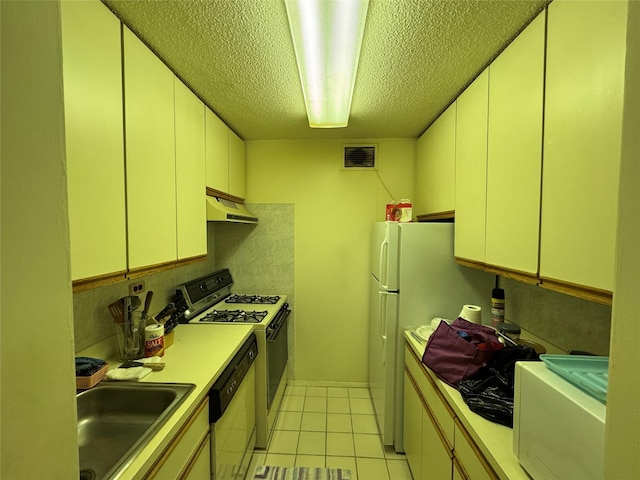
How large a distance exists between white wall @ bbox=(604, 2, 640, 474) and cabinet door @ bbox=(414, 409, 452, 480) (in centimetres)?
108

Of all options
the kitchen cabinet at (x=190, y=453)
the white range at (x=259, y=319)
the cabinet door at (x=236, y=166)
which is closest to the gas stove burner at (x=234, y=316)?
the white range at (x=259, y=319)

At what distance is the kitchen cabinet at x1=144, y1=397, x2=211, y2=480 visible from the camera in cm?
99

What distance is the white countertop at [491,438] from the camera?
89 cm

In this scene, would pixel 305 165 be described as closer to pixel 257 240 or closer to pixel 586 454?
pixel 257 240

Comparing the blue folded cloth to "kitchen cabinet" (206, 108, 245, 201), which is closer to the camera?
the blue folded cloth

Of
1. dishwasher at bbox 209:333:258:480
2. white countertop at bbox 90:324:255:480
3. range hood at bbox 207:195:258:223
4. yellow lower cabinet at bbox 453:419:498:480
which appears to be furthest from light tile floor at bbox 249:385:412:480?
range hood at bbox 207:195:258:223

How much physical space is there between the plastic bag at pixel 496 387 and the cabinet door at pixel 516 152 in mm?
375

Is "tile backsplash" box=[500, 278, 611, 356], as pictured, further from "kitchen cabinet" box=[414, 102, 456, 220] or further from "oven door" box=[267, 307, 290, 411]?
"oven door" box=[267, 307, 290, 411]

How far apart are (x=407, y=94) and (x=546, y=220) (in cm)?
126

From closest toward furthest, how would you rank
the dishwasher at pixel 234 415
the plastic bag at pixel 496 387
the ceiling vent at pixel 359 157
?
1. the plastic bag at pixel 496 387
2. the dishwasher at pixel 234 415
3. the ceiling vent at pixel 359 157

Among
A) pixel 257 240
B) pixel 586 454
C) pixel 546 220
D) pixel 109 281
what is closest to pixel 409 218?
pixel 546 220

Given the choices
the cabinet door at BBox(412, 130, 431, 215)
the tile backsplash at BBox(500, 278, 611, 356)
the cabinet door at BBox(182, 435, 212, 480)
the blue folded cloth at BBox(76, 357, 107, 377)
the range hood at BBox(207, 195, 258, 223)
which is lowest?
the cabinet door at BBox(182, 435, 212, 480)

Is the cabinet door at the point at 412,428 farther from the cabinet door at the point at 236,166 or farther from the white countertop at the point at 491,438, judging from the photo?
the cabinet door at the point at 236,166

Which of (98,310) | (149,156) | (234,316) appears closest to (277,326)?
(234,316)
